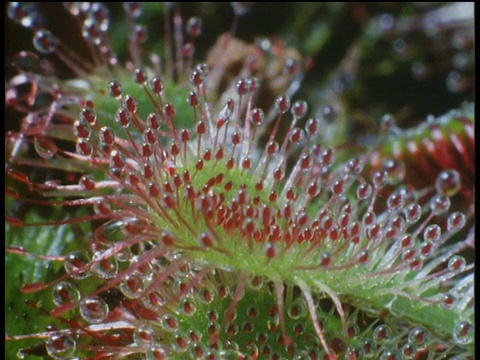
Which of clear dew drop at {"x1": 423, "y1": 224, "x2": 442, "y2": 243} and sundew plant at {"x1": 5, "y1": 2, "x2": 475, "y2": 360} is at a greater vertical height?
clear dew drop at {"x1": 423, "y1": 224, "x2": 442, "y2": 243}

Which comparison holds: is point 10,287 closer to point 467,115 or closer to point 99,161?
point 99,161

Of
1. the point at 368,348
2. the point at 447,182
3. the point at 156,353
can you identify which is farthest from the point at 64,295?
the point at 447,182

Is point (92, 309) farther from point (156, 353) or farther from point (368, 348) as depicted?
point (368, 348)

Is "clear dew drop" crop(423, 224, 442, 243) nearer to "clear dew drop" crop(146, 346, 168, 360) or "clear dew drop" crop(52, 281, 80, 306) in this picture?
"clear dew drop" crop(146, 346, 168, 360)

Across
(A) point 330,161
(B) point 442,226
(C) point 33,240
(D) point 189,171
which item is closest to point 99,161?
(D) point 189,171

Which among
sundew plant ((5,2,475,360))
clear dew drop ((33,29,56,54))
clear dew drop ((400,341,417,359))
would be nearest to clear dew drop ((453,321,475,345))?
sundew plant ((5,2,475,360))
